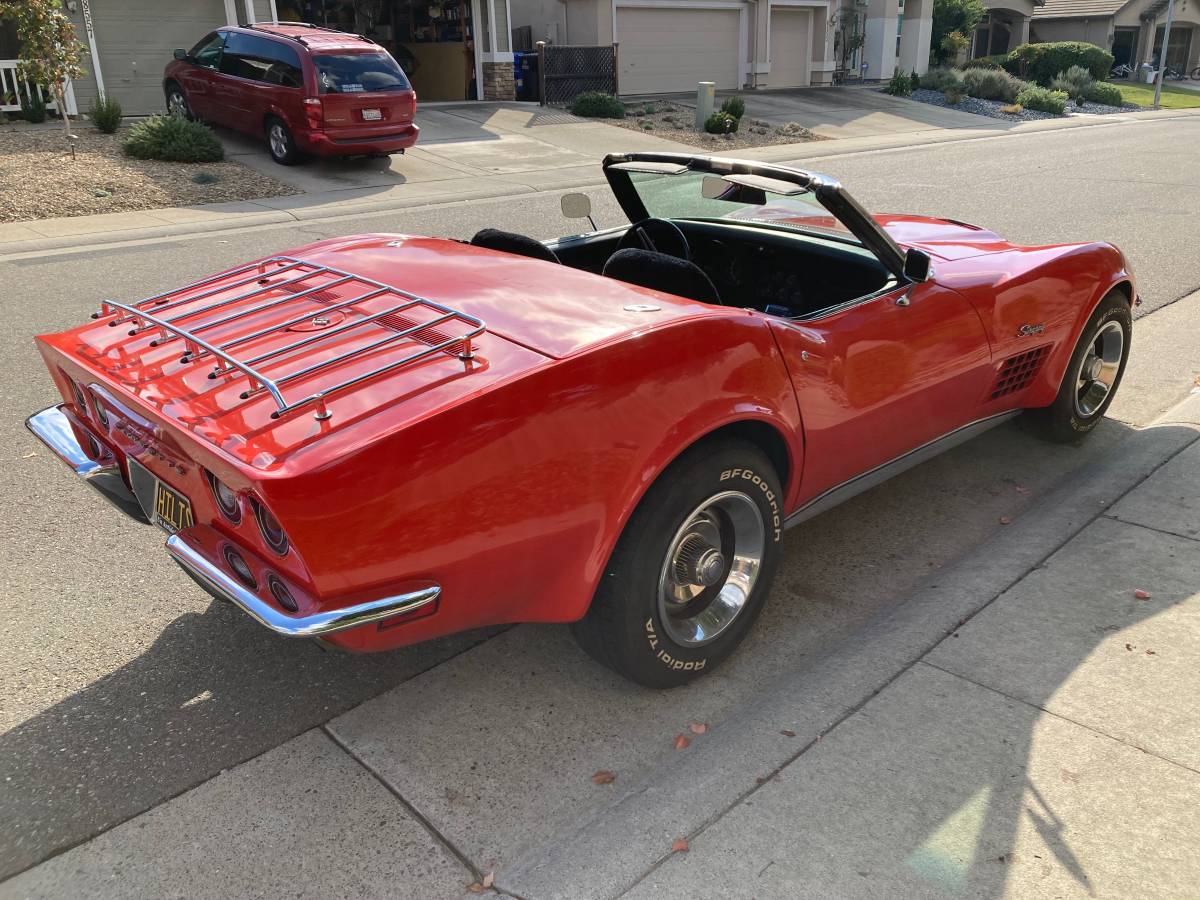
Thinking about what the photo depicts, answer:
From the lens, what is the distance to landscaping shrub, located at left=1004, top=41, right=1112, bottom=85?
36031 mm

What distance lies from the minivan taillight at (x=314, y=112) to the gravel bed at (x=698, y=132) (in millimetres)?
7973

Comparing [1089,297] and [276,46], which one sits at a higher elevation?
[276,46]

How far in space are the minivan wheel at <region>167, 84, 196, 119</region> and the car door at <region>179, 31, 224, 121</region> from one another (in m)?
0.17

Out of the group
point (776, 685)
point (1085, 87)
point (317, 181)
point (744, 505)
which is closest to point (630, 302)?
point (744, 505)

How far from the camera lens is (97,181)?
12.2 metres

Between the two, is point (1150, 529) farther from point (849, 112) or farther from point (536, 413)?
point (849, 112)

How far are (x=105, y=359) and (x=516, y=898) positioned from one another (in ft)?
6.43

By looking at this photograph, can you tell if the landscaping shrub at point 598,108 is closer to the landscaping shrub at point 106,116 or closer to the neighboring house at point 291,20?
the neighboring house at point 291,20

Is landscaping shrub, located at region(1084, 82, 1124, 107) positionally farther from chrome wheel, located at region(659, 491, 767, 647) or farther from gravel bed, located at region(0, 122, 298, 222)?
chrome wheel, located at region(659, 491, 767, 647)

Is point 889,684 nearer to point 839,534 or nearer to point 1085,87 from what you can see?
point 839,534

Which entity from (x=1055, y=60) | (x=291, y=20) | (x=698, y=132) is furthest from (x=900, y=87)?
(x=291, y=20)

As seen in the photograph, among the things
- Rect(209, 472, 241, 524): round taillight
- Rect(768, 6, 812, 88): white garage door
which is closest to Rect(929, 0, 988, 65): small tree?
Rect(768, 6, 812, 88): white garage door

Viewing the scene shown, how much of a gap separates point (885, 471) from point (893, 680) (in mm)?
918

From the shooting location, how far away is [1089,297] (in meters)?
4.29
